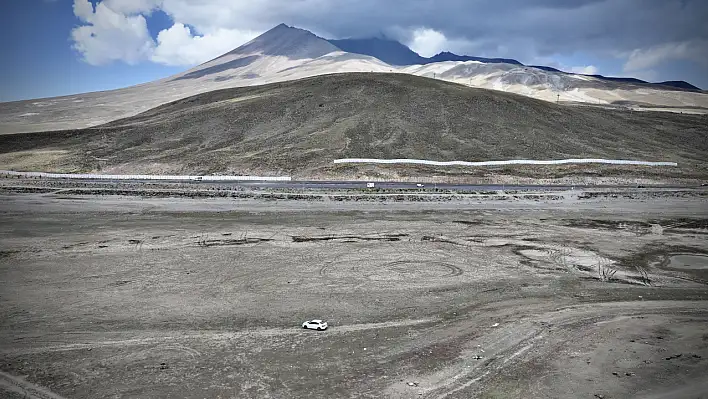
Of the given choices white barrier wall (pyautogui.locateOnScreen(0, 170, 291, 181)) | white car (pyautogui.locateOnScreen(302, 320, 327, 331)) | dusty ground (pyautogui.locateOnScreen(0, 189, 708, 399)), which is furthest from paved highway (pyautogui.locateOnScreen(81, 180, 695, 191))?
white car (pyautogui.locateOnScreen(302, 320, 327, 331))

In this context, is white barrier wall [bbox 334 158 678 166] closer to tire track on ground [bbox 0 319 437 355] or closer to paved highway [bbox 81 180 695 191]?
paved highway [bbox 81 180 695 191]

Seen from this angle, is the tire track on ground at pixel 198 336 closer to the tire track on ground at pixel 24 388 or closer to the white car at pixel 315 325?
the white car at pixel 315 325

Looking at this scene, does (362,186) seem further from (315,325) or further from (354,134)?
(315,325)

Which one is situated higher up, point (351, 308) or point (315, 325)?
point (315, 325)

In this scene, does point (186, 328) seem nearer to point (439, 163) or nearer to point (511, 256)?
point (511, 256)

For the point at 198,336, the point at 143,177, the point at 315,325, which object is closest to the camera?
the point at 198,336

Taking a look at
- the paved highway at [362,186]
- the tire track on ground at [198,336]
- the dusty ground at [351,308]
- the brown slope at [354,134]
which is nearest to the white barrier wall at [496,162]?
the brown slope at [354,134]

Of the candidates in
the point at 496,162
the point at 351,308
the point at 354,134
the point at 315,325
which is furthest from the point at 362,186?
the point at 315,325
